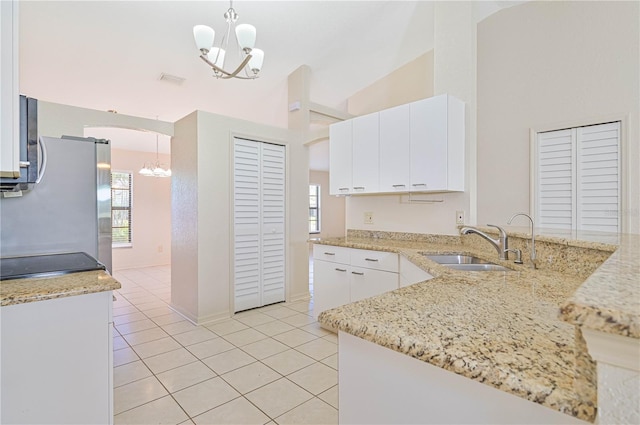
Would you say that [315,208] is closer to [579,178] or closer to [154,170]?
[154,170]

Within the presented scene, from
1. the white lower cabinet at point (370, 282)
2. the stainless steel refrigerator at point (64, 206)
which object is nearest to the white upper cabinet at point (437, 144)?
the white lower cabinet at point (370, 282)

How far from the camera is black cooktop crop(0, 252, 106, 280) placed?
1.36m

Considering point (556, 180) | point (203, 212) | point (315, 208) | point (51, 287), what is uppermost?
point (556, 180)

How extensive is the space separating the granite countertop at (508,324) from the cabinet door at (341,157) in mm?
1972

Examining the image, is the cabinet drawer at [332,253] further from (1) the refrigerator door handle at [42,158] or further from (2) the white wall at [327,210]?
(2) the white wall at [327,210]

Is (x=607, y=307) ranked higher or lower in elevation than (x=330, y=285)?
A: higher

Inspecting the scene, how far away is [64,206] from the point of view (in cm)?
207

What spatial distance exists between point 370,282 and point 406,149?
1167mm

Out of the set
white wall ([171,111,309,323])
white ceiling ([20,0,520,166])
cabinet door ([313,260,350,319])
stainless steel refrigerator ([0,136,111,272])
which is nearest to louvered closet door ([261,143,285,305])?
white wall ([171,111,309,323])

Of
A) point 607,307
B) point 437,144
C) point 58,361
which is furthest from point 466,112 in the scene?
point 58,361

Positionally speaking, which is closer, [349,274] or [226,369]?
[226,369]

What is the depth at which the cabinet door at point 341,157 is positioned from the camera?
3117 mm

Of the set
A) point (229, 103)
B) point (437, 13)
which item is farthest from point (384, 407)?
point (229, 103)

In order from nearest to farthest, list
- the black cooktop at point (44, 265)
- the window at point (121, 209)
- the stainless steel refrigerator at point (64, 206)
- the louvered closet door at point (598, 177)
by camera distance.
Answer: the black cooktop at point (44, 265)
the stainless steel refrigerator at point (64, 206)
the louvered closet door at point (598, 177)
the window at point (121, 209)
